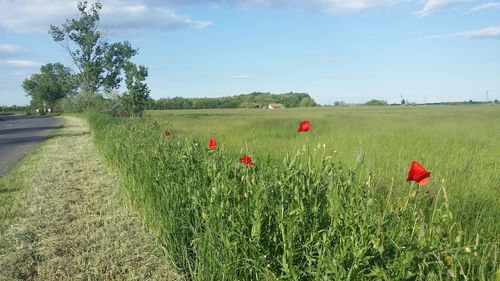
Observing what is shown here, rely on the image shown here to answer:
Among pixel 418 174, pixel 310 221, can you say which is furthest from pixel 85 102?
pixel 418 174

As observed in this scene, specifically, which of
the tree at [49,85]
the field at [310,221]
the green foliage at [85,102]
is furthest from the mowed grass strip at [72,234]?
the tree at [49,85]

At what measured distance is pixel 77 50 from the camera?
2034 inches

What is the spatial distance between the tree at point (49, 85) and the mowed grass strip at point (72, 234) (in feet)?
178

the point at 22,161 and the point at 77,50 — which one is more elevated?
the point at 77,50

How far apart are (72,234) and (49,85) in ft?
236

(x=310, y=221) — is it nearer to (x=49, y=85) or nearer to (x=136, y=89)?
(x=136, y=89)

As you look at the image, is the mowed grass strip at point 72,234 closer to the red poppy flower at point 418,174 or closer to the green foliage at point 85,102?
the red poppy flower at point 418,174

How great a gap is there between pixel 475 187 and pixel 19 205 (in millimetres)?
5244

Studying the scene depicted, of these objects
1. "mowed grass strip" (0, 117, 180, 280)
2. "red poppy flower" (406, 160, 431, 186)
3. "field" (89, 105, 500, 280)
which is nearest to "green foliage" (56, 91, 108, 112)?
"mowed grass strip" (0, 117, 180, 280)

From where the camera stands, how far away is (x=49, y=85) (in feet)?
226

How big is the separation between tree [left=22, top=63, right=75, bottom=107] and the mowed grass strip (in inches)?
2141

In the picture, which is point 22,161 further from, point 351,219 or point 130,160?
point 351,219

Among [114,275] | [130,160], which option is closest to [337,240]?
[114,275]

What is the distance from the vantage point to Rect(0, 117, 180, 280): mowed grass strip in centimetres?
339
